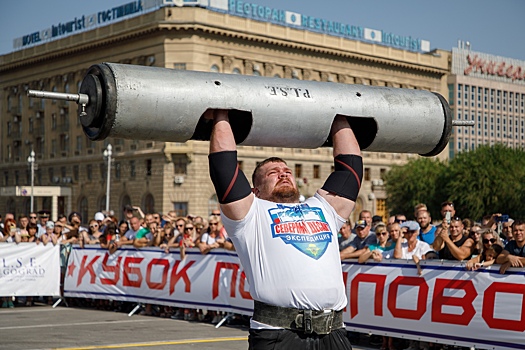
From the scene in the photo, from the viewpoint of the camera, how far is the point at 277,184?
200 inches

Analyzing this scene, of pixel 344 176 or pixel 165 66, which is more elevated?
pixel 165 66

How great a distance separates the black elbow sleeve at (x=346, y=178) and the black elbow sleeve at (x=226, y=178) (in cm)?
59

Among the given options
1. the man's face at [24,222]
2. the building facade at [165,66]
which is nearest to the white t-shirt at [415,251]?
the man's face at [24,222]

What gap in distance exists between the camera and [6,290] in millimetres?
17578

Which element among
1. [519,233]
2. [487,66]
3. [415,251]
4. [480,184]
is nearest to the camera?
[519,233]

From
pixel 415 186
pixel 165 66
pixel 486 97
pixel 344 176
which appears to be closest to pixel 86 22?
pixel 165 66

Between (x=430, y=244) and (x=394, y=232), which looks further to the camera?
(x=430, y=244)

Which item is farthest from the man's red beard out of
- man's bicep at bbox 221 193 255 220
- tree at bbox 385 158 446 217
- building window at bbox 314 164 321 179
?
building window at bbox 314 164 321 179

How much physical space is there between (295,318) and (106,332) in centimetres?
916

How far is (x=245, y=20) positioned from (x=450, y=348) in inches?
Answer: 2515

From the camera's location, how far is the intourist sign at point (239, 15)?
239 ft

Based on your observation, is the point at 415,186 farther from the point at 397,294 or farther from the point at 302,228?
the point at 302,228

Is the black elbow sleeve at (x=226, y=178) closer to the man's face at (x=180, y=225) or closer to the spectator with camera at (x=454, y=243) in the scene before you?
the spectator with camera at (x=454, y=243)

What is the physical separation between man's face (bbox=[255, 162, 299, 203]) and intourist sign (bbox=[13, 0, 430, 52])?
6644 cm
